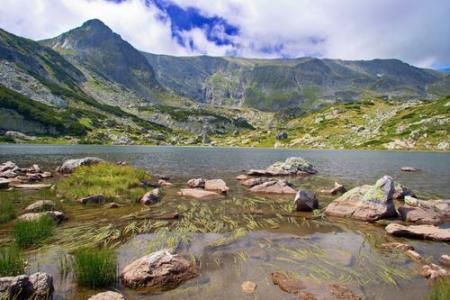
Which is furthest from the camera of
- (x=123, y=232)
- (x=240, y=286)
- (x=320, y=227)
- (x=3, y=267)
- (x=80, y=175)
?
(x=80, y=175)

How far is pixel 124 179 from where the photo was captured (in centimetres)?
3362

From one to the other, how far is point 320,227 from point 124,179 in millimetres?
21365

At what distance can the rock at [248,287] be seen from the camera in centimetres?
1090

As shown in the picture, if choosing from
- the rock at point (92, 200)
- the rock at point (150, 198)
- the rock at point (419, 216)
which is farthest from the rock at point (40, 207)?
the rock at point (419, 216)

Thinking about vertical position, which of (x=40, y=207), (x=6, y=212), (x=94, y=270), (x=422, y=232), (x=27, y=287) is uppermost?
(x=27, y=287)

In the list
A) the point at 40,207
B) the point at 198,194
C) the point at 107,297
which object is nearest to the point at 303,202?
the point at 198,194

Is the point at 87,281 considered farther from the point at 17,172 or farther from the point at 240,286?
the point at 17,172

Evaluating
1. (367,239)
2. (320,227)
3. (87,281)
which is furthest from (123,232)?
(367,239)

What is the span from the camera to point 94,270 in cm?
1077

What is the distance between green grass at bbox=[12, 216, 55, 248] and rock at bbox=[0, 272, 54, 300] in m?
5.56

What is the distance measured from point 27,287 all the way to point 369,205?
22.1 meters

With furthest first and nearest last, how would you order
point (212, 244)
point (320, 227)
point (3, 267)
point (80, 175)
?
point (80, 175) < point (320, 227) < point (212, 244) < point (3, 267)

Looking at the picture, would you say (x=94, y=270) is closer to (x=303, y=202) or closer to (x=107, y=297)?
(x=107, y=297)

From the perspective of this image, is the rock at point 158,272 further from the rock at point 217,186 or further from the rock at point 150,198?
the rock at point 217,186
